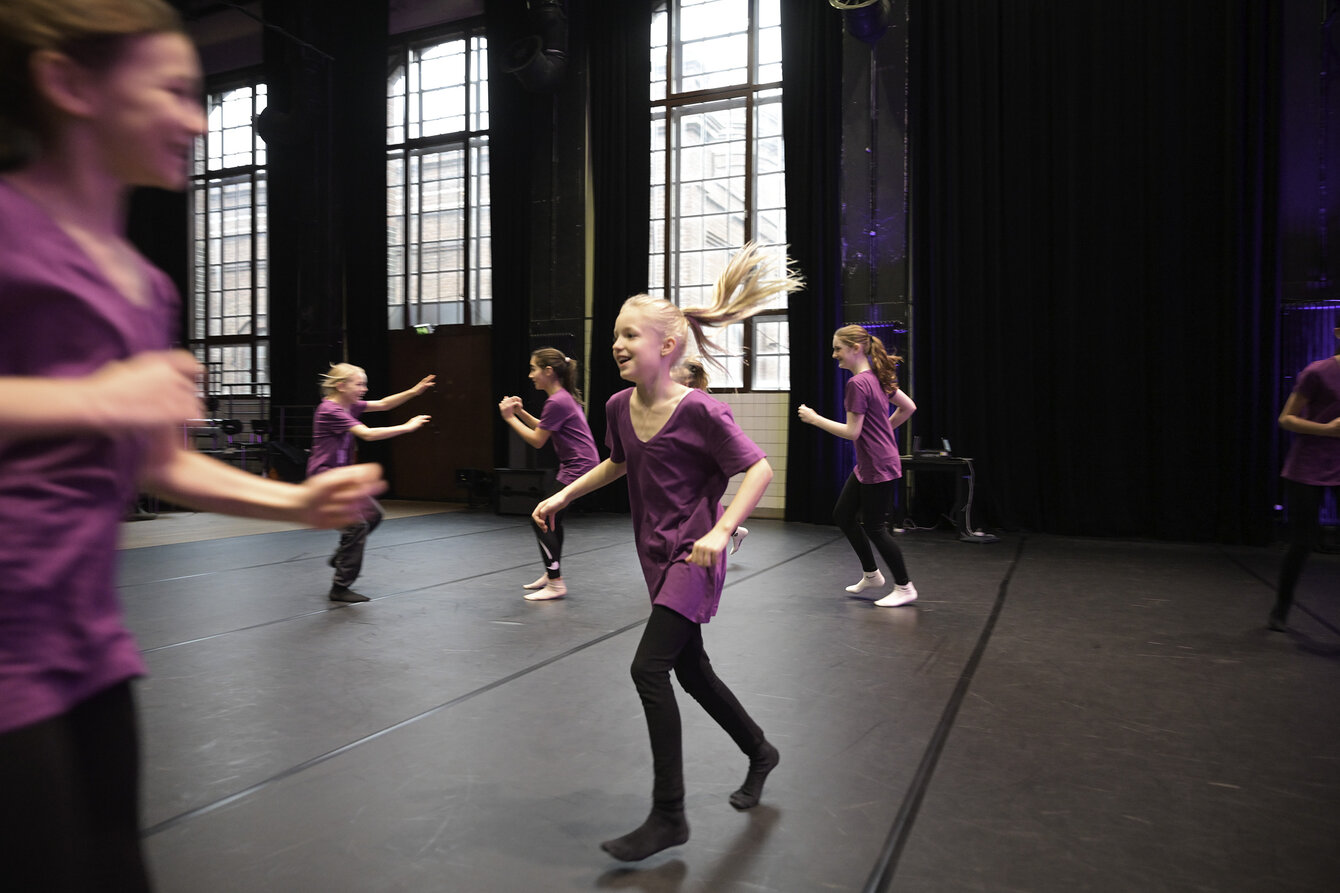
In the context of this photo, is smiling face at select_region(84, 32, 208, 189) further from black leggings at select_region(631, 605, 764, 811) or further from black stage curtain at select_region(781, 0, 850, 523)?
black stage curtain at select_region(781, 0, 850, 523)

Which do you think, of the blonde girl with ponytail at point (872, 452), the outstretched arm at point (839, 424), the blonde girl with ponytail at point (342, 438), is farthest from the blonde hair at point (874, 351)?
the blonde girl with ponytail at point (342, 438)

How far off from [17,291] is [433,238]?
1222 centimetres

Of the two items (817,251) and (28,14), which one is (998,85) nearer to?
(817,251)

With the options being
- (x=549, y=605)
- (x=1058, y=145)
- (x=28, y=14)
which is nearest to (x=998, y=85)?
(x=1058, y=145)

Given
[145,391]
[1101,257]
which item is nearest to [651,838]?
[145,391]

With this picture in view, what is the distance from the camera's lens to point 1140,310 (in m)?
7.99

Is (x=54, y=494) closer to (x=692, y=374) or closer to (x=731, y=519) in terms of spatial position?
(x=731, y=519)

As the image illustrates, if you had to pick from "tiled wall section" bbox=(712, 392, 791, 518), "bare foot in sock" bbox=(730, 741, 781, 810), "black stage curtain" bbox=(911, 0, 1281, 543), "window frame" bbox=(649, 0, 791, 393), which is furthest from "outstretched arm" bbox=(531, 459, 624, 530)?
"window frame" bbox=(649, 0, 791, 393)

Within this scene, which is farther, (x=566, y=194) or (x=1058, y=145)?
(x=566, y=194)

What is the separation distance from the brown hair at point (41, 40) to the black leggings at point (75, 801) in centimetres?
60

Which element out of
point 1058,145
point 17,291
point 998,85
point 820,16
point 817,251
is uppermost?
point 820,16

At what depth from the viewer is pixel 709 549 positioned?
6.86 feet

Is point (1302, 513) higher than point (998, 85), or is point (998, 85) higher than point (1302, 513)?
point (998, 85)

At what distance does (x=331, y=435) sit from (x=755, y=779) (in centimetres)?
378
